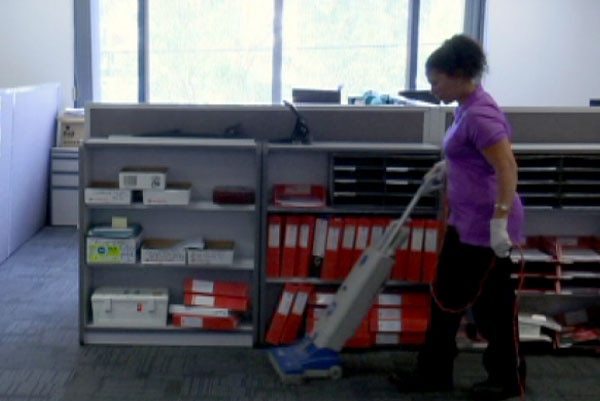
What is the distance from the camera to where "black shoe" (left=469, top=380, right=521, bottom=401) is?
2.80 m

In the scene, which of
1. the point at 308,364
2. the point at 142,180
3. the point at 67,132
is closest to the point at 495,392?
the point at 308,364

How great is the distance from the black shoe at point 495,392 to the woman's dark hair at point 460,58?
1065 mm

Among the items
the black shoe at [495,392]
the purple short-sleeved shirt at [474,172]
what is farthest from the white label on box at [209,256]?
the black shoe at [495,392]

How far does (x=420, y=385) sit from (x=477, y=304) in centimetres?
37

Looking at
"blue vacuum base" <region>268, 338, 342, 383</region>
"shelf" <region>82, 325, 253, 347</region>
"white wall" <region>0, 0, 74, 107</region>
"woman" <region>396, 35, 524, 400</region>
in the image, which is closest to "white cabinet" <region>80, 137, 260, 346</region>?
"shelf" <region>82, 325, 253, 347</region>

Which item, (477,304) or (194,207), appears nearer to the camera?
(477,304)

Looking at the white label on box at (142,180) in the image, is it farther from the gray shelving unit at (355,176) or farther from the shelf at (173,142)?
the gray shelving unit at (355,176)

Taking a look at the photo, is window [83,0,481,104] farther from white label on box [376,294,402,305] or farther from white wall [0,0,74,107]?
white label on box [376,294,402,305]

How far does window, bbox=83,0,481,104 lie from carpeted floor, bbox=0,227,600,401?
3.25 meters

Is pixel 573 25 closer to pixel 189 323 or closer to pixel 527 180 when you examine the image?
pixel 527 180

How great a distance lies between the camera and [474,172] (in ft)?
8.66

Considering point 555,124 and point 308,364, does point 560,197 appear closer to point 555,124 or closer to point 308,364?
point 555,124

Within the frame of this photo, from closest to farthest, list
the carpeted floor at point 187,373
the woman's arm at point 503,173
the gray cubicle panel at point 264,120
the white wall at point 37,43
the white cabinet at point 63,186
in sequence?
1. the woman's arm at point 503,173
2. the carpeted floor at point 187,373
3. the gray cubicle panel at point 264,120
4. the white cabinet at point 63,186
5. the white wall at point 37,43

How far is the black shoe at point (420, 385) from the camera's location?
2.89m
